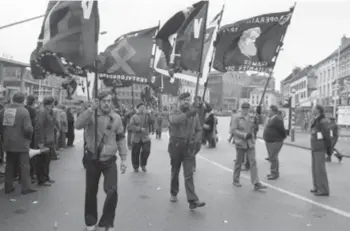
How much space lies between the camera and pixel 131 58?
12.1 meters

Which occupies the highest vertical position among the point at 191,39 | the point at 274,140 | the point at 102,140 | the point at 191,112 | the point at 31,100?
the point at 191,39

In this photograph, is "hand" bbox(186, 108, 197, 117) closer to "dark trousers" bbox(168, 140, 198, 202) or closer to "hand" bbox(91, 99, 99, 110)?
"dark trousers" bbox(168, 140, 198, 202)

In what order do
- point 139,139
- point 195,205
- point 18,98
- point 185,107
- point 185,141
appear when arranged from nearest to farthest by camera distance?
1. point 195,205
2. point 185,107
3. point 185,141
4. point 18,98
5. point 139,139

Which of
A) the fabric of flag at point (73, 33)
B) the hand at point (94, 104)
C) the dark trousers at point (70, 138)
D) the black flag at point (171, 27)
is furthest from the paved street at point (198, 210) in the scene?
the dark trousers at point (70, 138)

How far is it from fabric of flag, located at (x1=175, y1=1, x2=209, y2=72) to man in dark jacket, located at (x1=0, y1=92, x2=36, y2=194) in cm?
302

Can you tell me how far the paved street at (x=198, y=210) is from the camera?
5.14 meters

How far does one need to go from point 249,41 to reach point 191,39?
225 cm

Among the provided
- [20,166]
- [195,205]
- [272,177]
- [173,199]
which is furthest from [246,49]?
[20,166]

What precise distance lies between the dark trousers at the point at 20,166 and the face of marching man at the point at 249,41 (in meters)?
5.31

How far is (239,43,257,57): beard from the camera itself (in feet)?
28.8

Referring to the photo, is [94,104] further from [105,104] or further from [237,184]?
[237,184]

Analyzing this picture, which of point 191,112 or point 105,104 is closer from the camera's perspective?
point 105,104

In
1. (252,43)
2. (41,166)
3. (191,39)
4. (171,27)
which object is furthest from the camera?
(252,43)

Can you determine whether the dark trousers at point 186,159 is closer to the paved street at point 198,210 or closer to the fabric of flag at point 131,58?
the paved street at point 198,210
